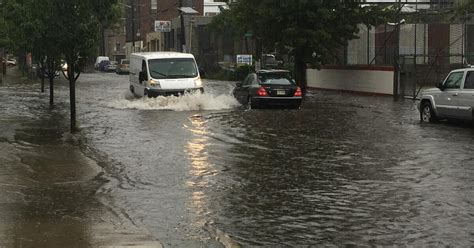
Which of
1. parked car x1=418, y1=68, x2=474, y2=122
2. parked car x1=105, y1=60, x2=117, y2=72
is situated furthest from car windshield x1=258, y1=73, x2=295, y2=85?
parked car x1=105, y1=60, x2=117, y2=72

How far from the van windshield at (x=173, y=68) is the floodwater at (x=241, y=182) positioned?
20.0 feet

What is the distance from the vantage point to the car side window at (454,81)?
1795cm

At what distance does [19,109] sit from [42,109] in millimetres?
813

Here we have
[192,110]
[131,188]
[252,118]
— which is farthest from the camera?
[192,110]

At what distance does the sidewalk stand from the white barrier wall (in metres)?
19.2

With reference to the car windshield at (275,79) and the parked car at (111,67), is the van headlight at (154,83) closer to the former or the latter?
the car windshield at (275,79)

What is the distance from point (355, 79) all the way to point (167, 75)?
511 inches

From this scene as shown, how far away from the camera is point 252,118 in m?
20.4

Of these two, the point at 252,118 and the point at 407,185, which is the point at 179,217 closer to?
the point at 407,185

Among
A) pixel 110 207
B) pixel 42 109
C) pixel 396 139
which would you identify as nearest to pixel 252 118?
pixel 396 139

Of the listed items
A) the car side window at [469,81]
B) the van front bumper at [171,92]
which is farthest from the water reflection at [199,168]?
the van front bumper at [171,92]

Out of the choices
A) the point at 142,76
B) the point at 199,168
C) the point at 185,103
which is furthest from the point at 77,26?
the point at 142,76

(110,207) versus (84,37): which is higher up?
(84,37)

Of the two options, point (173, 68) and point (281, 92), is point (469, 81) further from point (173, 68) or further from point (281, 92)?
point (173, 68)
